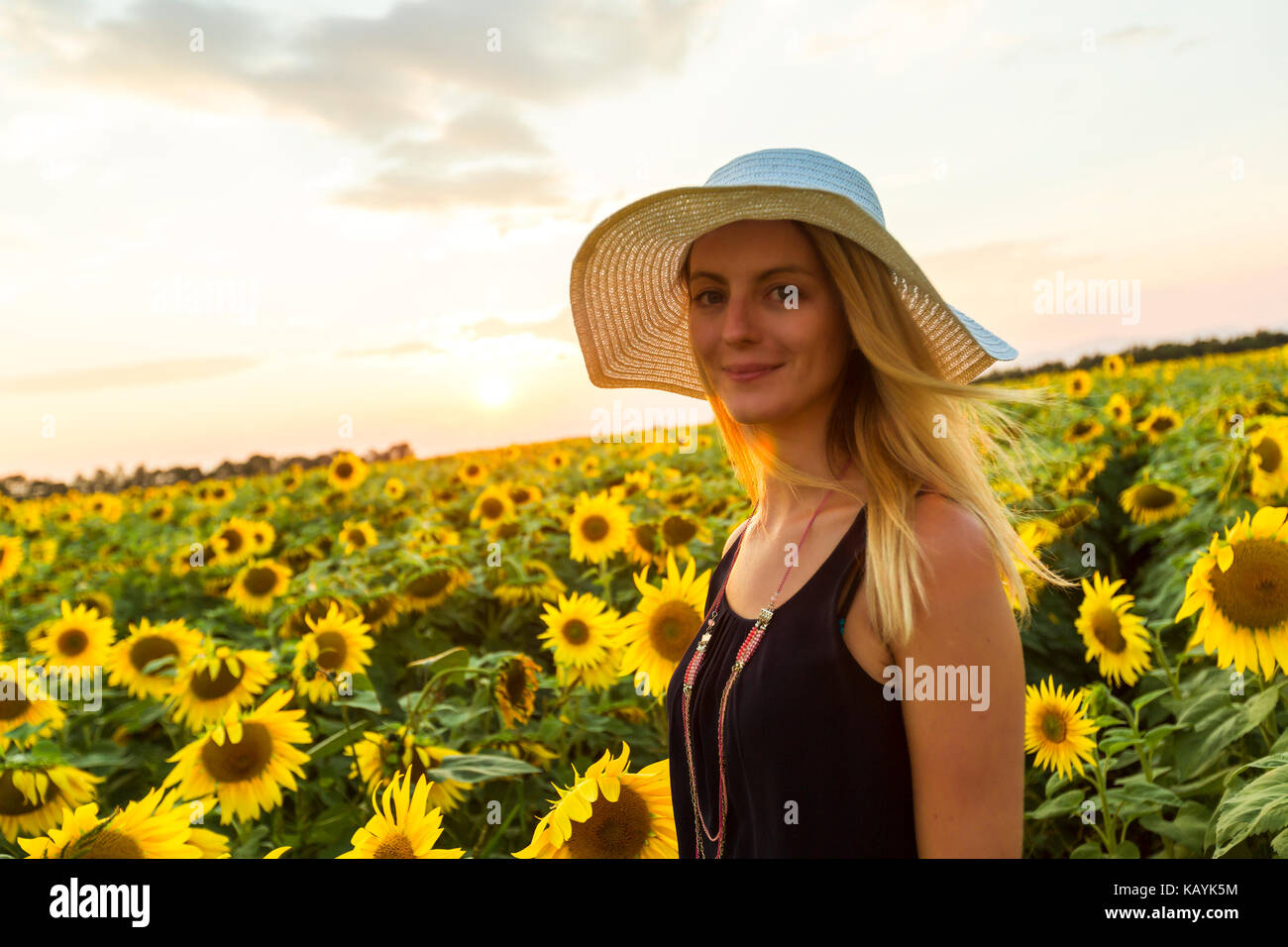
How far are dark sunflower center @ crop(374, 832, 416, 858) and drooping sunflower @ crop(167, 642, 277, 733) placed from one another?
1.53 m

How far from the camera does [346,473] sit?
9.13 m

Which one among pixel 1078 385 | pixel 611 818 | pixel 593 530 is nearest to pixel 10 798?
pixel 611 818

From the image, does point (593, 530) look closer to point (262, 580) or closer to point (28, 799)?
point (262, 580)

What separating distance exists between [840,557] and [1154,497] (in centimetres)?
456

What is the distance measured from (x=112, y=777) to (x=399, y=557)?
1528 mm

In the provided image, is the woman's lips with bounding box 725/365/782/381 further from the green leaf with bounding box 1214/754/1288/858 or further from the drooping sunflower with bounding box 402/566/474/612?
the drooping sunflower with bounding box 402/566/474/612

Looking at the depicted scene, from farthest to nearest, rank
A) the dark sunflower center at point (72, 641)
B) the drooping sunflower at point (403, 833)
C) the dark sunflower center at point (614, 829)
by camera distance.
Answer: the dark sunflower center at point (72, 641) → the dark sunflower center at point (614, 829) → the drooping sunflower at point (403, 833)

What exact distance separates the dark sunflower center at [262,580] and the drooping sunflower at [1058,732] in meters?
4.08

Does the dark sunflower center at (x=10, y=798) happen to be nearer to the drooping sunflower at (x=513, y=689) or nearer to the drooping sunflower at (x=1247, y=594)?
the drooping sunflower at (x=513, y=689)

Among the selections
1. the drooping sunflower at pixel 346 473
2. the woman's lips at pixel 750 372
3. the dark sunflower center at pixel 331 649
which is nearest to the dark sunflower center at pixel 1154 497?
the woman's lips at pixel 750 372

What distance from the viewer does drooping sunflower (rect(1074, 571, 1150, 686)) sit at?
345cm

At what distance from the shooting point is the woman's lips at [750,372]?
2004 millimetres
